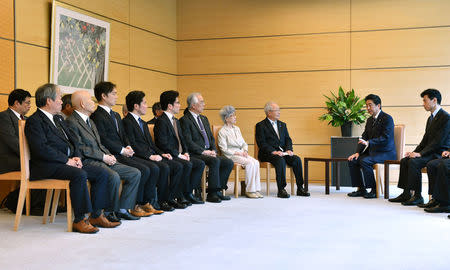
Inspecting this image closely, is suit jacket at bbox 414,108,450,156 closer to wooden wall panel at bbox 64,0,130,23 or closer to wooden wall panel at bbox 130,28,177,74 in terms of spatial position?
wooden wall panel at bbox 130,28,177,74

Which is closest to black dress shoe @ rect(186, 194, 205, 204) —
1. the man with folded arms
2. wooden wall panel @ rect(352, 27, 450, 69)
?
the man with folded arms

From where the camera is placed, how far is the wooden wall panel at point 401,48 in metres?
8.64

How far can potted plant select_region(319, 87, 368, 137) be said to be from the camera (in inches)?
335

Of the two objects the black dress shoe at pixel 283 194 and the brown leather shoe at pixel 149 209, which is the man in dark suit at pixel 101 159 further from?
the black dress shoe at pixel 283 194

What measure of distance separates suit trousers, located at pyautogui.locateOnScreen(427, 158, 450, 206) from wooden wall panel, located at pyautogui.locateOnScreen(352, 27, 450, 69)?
11.3ft

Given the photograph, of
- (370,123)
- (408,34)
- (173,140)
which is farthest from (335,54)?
(173,140)

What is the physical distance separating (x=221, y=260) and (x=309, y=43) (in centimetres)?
647

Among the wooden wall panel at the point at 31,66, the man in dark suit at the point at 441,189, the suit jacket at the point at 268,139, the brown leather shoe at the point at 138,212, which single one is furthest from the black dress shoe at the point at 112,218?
the man in dark suit at the point at 441,189

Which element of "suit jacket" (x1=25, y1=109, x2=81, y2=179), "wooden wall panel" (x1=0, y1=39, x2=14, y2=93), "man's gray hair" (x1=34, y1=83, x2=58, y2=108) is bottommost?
"suit jacket" (x1=25, y1=109, x2=81, y2=179)

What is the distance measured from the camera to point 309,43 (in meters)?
9.29

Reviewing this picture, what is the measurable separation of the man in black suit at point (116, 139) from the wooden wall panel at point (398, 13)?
5.06 meters

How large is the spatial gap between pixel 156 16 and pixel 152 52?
A: 2.13 feet

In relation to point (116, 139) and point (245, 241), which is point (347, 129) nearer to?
point (116, 139)

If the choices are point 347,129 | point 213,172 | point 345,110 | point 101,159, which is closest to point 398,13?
point 345,110
